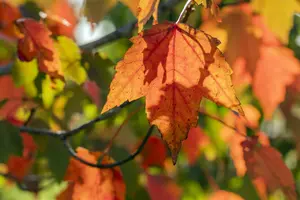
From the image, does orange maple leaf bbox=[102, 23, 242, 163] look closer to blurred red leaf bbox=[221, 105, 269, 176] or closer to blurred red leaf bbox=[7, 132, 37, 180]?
blurred red leaf bbox=[221, 105, 269, 176]

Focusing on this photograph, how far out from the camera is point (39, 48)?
38.8 inches

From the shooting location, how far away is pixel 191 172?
79.1 inches

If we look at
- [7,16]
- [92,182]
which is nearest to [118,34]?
[92,182]

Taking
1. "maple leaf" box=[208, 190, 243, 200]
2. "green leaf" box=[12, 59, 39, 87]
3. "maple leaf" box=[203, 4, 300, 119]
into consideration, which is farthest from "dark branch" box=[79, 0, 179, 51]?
"maple leaf" box=[208, 190, 243, 200]

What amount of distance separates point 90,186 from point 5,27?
101 cm

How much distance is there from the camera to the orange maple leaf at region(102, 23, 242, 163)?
0.71 m

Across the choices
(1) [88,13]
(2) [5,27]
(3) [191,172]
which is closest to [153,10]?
(1) [88,13]

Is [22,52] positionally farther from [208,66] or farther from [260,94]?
[260,94]

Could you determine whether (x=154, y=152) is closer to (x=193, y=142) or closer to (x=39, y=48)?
(x=193, y=142)

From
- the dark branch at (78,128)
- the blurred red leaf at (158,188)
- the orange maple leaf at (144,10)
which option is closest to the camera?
the orange maple leaf at (144,10)

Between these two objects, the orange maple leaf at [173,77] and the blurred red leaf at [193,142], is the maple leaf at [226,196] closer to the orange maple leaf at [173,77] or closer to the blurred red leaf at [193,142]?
the blurred red leaf at [193,142]

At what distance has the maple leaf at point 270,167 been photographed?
3.24ft

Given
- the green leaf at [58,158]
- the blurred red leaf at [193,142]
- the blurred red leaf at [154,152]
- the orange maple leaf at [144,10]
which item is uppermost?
the orange maple leaf at [144,10]

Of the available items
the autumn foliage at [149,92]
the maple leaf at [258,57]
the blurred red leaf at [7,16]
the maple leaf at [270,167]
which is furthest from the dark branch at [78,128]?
the blurred red leaf at [7,16]
